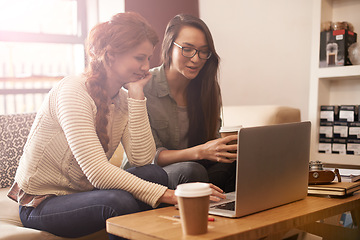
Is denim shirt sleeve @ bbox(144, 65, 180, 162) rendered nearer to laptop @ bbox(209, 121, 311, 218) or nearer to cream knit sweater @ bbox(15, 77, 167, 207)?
cream knit sweater @ bbox(15, 77, 167, 207)

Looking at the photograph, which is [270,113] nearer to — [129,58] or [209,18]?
[129,58]

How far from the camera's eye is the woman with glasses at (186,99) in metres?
1.86

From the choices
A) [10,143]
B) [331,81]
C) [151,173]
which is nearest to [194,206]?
[151,173]

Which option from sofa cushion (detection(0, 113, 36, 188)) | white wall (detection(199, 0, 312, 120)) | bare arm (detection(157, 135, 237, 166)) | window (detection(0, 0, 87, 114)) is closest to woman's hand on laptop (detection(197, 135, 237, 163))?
bare arm (detection(157, 135, 237, 166))

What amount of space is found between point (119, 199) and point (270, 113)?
48.8 inches

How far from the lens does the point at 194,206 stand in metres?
0.94

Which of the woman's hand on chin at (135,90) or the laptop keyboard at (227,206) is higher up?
the woman's hand on chin at (135,90)

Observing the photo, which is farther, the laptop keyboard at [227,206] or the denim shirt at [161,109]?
the denim shirt at [161,109]

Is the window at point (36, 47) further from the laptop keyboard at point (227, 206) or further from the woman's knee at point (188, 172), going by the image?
the laptop keyboard at point (227, 206)

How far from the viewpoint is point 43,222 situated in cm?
140

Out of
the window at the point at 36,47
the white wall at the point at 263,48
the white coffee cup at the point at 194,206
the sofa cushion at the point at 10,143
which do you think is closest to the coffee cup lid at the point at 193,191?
the white coffee cup at the point at 194,206

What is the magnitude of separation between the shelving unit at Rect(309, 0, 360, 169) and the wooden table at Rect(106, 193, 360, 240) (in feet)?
4.15

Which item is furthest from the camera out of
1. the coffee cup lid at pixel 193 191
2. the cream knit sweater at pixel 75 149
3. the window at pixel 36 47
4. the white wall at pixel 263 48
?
the window at pixel 36 47

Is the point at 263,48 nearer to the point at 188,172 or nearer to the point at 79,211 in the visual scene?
the point at 188,172
